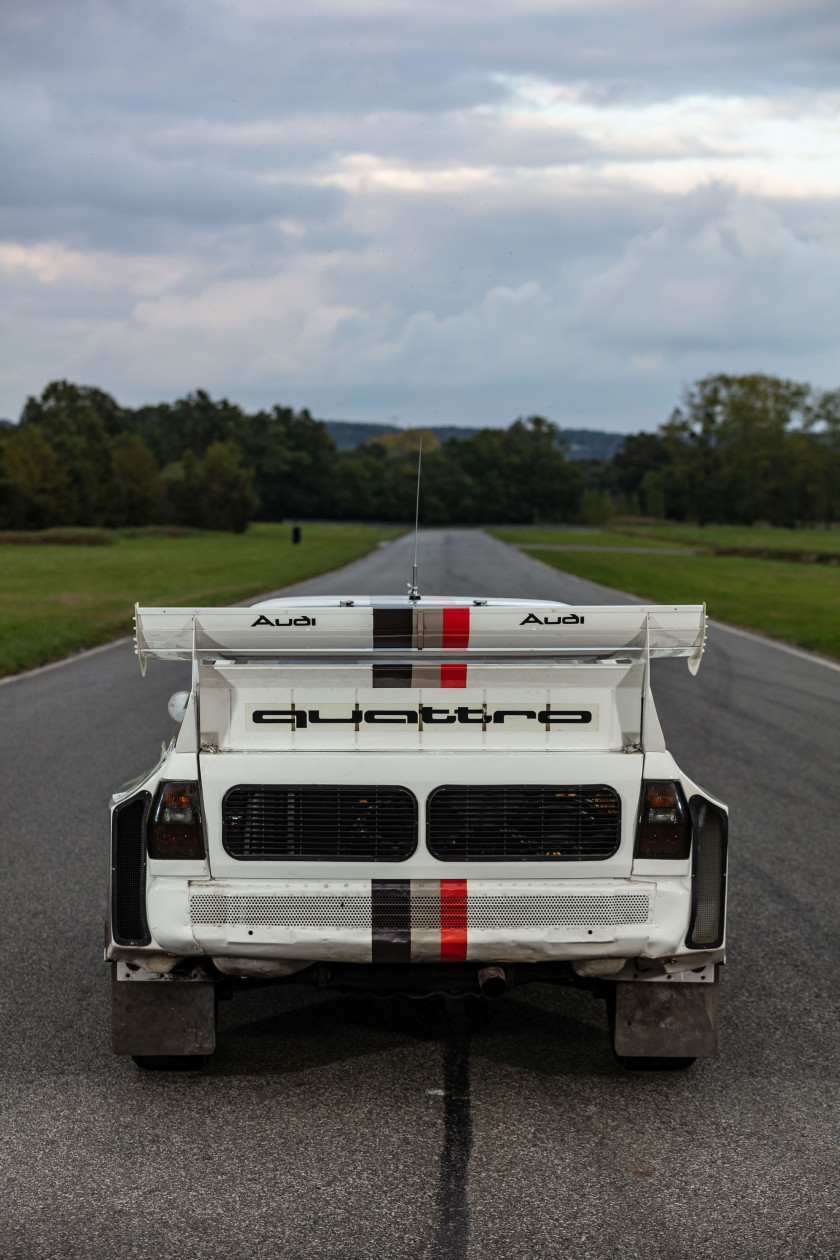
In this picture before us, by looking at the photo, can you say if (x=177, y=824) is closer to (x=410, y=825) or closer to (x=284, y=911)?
(x=284, y=911)

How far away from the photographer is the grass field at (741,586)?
2494 centimetres

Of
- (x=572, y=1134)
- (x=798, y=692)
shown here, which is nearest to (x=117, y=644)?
(x=798, y=692)

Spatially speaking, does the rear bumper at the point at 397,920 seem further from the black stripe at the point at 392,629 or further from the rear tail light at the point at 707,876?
the black stripe at the point at 392,629

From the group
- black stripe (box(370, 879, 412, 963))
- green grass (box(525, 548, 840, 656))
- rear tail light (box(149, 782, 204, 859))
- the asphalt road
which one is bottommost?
green grass (box(525, 548, 840, 656))

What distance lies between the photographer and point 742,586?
3959 centimetres

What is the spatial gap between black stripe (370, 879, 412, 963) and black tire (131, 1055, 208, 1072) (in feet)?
2.84

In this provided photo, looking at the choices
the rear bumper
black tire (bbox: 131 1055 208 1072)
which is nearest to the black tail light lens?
the rear bumper

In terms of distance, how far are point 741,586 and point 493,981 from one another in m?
36.9

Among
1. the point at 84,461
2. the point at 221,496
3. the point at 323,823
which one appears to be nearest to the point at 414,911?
the point at 323,823

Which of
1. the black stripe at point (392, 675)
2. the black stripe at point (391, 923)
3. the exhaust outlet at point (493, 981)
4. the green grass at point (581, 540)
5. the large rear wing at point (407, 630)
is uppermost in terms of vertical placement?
the large rear wing at point (407, 630)

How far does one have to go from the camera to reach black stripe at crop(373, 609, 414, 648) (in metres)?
4.26

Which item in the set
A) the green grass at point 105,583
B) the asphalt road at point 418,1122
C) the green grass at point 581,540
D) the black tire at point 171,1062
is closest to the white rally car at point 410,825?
the black tire at point 171,1062

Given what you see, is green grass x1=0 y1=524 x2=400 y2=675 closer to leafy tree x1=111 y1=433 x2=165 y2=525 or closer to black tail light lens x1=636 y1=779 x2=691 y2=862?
black tail light lens x1=636 y1=779 x2=691 y2=862

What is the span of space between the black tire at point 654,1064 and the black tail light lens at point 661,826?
823 millimetres
